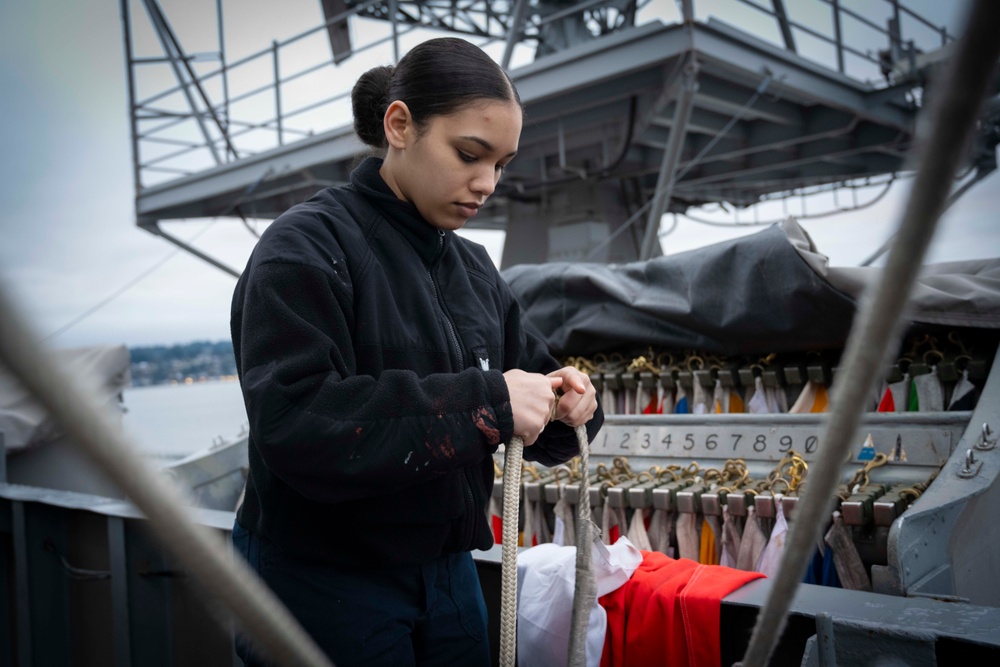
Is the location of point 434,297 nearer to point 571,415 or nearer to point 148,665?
point 571,415

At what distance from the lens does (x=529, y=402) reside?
3.53ft

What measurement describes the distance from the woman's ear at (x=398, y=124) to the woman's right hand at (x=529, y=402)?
1.35 feet

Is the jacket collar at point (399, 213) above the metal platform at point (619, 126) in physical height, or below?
below

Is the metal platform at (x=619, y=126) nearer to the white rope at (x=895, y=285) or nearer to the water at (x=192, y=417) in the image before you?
the water at (x=192, y=417)

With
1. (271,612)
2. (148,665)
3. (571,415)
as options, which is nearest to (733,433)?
(571,415)

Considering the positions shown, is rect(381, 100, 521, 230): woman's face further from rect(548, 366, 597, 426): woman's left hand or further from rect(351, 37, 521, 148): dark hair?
rect(548, 366, 597, 426): woman's left hand

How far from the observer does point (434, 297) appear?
1.26 meters

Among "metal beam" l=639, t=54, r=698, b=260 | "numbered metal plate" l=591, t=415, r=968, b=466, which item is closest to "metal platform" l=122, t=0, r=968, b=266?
"metal beam" l=639, t=54, r=698, b=260

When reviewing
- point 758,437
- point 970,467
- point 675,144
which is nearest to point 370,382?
point 970,467

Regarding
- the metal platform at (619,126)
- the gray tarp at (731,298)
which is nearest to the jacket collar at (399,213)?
the gray tarp at (731,298)

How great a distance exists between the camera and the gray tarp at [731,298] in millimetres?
2516

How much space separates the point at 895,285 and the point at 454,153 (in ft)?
2.63

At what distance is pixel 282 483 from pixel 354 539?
13 centimetres

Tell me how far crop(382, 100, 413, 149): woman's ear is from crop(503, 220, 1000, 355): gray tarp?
58.0 inches
